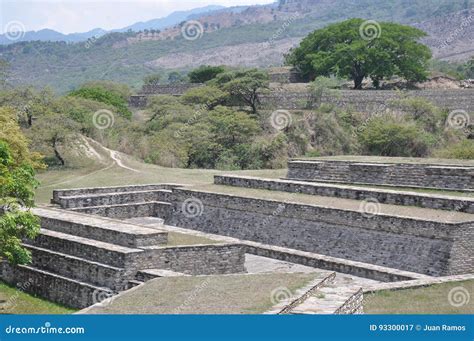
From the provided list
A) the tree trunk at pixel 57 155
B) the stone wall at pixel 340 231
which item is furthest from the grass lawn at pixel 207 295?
the tree trunk at pixel 57 155

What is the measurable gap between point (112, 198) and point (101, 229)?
759 cm

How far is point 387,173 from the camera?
2062 cm

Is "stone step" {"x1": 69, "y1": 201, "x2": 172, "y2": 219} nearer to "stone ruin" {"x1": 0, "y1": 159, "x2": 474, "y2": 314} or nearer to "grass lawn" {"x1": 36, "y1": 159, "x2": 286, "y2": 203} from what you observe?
"stone ruin" {"x1": 0, "y1": 159, "x2": 474, "y2": 314}

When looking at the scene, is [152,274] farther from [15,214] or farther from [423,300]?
[423,300]

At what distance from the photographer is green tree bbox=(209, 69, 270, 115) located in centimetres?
4850

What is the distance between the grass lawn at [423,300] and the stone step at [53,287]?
517 cm

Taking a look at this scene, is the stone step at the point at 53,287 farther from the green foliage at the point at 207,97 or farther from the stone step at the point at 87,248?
the green foliage at the point at 207,97

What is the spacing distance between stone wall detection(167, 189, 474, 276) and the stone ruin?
26mm

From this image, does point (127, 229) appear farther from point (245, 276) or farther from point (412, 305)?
point (412, 305)

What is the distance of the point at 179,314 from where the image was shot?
9.64 meters

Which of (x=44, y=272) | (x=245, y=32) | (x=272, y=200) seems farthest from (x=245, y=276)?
(x=245, y=32)

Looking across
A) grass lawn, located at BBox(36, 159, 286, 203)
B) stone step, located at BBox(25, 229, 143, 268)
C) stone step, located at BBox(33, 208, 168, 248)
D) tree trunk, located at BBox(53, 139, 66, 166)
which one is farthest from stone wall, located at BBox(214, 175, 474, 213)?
tree trunk, located at BBox(53, 139, 66, 166)

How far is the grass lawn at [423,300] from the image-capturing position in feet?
39.3

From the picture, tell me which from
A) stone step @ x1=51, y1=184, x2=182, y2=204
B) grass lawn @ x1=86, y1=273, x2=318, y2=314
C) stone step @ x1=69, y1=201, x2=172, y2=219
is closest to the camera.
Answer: grass lawn @ x1=86, y1=273, x2=318, y2=314
